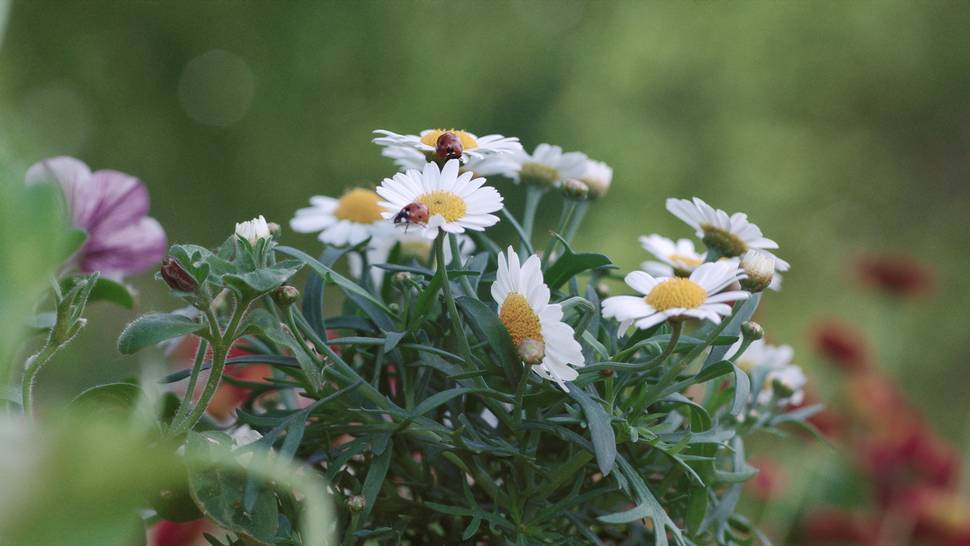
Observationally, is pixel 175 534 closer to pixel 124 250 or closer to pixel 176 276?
pixel 124 250

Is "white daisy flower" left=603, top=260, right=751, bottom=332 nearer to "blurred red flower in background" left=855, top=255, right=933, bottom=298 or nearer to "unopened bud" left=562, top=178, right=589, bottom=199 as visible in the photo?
"unopened bud" left=562, top=178, right=589, bottom=199

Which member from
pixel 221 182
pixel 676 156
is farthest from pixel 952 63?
pixel 221 182

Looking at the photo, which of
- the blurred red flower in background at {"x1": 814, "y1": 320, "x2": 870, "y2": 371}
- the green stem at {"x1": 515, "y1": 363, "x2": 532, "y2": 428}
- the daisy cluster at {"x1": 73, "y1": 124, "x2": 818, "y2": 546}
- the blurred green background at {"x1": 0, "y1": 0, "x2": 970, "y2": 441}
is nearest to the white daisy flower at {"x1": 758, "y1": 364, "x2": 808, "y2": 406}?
the daisy cluster at {"x1": 73, "y1": 124, "x2": 818, "y2": 546}

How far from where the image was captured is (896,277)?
3.59 ft

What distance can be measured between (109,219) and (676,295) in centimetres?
25

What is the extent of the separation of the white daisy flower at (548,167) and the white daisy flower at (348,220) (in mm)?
56

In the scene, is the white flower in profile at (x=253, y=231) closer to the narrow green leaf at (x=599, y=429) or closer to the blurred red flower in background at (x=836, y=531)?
the narrow green leaf at (x=599, y=429)

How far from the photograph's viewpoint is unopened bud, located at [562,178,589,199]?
0.35 m

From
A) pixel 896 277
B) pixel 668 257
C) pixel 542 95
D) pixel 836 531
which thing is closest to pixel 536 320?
pixel 668 257

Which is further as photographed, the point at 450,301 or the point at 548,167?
the point at 548,167

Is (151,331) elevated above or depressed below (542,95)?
above

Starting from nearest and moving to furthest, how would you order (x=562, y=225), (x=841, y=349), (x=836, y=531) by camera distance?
1. (x=562, y=225)
2. (x=836, y=531)
3. (x=841, y=349)

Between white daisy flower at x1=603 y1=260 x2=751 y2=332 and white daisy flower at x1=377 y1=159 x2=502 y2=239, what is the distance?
0.05m

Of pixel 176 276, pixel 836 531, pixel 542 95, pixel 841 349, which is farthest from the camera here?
pixel 542 95
